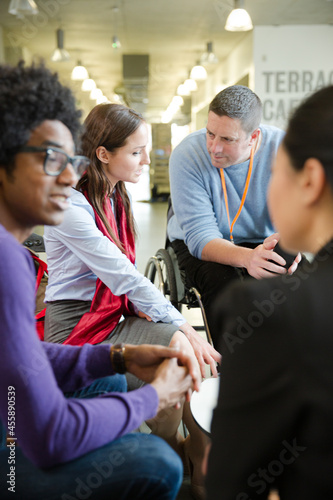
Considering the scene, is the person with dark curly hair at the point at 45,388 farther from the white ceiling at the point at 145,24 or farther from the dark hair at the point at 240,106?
the white ceiling at the point at 145,24

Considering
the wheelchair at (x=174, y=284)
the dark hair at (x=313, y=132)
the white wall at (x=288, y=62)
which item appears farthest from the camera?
the white wall at (x=288, y=62)

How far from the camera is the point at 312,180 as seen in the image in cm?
84

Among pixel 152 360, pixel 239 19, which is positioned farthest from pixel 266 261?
pixel 239 19

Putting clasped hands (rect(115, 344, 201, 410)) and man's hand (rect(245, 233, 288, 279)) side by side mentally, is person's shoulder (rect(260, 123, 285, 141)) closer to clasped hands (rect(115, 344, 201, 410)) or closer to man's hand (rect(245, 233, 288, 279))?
man's hand (rect(245, 233, 288, 279))

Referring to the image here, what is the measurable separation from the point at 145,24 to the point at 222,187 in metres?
7.30

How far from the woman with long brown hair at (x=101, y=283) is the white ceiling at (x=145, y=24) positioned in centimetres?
434

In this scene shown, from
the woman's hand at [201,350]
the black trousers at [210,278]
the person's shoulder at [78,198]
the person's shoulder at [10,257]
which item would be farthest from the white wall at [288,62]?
the person's shoulder at [10,257]

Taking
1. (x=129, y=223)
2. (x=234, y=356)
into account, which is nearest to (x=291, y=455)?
(x=234, y=356)

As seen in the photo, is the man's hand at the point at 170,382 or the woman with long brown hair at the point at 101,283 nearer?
the man's hand at the point at 170,382

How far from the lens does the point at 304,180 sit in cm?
86

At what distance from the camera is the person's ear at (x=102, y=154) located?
6.86ft

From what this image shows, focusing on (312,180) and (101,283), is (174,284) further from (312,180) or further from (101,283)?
(312,180)

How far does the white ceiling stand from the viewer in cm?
764

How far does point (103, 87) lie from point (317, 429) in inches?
687
